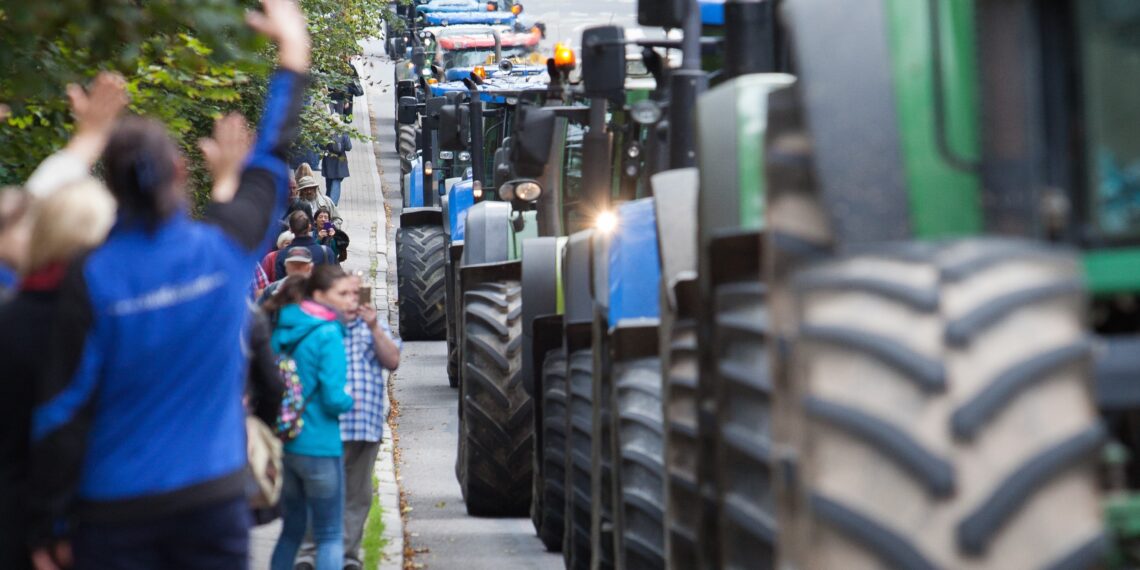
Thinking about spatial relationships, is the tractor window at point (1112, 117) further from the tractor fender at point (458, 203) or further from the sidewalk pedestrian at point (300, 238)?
the tractor fender at point (458, 203)

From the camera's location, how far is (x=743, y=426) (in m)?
4.21

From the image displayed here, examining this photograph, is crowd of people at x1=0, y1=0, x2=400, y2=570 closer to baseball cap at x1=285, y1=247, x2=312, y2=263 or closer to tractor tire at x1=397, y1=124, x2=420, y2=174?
baseball cap at x1=285, y1=247, x2=312, y2=263

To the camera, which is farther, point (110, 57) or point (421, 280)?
point (421, 280)

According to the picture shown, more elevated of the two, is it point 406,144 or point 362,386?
point 406,144

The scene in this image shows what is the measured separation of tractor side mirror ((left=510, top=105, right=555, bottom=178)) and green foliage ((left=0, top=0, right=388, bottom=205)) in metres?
1.58

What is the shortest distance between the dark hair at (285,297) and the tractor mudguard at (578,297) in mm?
1210

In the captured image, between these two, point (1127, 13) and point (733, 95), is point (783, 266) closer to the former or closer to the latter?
point (1127, 13)

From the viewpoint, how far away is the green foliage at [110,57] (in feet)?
20.0

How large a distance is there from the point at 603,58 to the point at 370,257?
22.6 meters

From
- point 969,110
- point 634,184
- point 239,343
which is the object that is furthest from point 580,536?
point 969,110

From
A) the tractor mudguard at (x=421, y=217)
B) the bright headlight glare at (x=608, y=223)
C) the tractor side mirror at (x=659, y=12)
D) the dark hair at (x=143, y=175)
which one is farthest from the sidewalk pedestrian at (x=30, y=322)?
the tractor mudguard at (x=421, y=217)

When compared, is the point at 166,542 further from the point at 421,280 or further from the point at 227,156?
the point at 421,280

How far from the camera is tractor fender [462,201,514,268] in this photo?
14219mm

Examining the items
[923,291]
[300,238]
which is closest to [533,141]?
[300,238]
